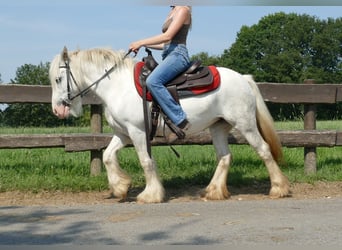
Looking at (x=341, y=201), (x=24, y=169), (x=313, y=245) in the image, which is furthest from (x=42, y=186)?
(x=313, y=245)

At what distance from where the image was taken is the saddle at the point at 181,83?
7.24m

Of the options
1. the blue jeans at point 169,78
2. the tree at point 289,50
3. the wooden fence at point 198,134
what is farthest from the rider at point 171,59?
the tree at point 289,50

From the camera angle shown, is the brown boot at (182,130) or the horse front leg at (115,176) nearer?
the brown boot at (182,130)

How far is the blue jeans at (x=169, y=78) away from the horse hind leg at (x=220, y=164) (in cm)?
92

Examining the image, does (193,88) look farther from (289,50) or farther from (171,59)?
(289,50)

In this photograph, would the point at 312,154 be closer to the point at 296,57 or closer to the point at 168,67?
the point at 168,67

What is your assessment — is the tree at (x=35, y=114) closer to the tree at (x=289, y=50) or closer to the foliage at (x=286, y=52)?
the foliage at (x=286, y=52)

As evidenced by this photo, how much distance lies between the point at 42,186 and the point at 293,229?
4.20 m

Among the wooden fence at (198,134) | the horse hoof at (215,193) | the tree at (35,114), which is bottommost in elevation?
the tree at (35,114)

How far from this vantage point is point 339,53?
69062 millimetres

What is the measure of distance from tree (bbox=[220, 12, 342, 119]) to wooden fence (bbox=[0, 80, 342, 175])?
57199mm


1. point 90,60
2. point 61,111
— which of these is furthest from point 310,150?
point 61,111

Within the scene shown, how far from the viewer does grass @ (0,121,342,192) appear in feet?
27.1

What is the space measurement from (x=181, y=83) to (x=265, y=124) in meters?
1.41
